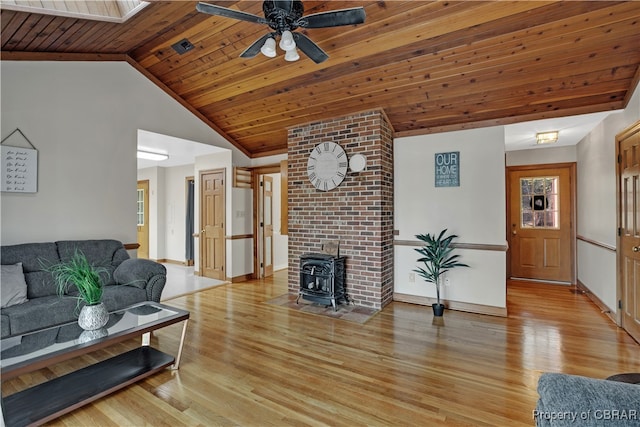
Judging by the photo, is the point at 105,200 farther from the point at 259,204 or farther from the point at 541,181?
the point at 541,181

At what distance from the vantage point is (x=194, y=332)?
315 cm

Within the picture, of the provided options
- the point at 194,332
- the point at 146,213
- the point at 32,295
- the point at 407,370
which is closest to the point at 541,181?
the point at 407,370

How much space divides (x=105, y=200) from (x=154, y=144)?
1.56 meters

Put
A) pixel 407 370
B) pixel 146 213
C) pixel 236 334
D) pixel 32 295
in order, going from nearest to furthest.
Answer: pixel 407 370 → pixel 32 295 → pixel 236 334 → pixel 146 213

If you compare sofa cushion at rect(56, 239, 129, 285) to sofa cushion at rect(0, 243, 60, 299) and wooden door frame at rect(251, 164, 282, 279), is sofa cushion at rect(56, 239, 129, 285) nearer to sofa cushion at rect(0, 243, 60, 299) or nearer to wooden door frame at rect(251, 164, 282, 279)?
sofa cushion at rect(0, 243, 60, 299)

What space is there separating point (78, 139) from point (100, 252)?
133 cm

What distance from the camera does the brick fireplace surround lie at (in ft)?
12.8

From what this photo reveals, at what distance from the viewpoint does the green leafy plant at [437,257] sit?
3746mm

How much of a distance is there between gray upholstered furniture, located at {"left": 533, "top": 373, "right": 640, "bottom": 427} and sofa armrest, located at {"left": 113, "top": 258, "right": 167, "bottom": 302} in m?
3.26

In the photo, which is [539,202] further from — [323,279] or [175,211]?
[175,211]

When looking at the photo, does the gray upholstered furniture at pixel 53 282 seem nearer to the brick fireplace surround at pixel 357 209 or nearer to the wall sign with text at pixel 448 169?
the brick fireplace surround at pixel 357 209

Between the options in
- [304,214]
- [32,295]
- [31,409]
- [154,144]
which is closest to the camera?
[31,409]

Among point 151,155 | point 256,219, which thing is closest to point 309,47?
point 256,219

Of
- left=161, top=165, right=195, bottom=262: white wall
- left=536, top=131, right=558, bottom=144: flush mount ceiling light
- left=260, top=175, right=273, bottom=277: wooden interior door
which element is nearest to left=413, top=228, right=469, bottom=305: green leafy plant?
left=536, top=131, right=558, bottom=144: flush mount ceiling light
